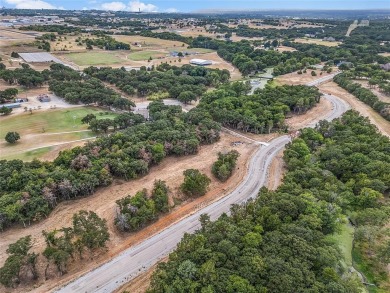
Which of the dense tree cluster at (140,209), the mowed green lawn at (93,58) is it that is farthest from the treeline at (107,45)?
the dense tree cluster at (140,209)

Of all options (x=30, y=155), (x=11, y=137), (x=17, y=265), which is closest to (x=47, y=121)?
(x=11, y=137)

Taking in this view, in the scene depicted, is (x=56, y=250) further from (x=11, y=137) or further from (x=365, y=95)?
(x=365, y=95)

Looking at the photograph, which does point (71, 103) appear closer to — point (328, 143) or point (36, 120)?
point (36, 120)

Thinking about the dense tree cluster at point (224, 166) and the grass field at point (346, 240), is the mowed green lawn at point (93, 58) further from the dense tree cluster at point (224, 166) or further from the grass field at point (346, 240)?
the grass field at point (346, 240)

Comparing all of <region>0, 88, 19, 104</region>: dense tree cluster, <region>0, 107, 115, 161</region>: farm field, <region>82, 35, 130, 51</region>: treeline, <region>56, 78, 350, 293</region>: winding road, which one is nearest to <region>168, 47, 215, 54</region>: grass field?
<region>82, 35, 130, 51</region>: treeline

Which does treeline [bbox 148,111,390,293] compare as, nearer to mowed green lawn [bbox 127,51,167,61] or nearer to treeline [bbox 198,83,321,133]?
treeline [bbox 198,83,321,133]
